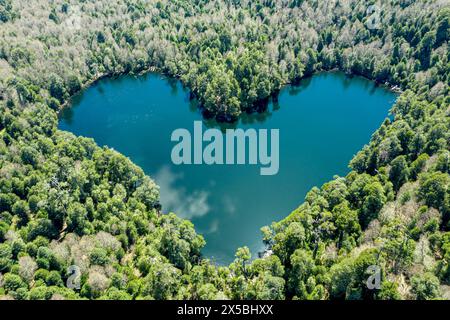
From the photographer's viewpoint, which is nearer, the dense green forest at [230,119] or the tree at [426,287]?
the tree at [426,287]

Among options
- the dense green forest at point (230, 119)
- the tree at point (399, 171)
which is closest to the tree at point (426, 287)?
the dense green forest at point (230, 119)

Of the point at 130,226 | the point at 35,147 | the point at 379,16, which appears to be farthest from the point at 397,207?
the point at 379,16

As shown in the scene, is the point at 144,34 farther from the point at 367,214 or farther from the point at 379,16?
the point at 367,214

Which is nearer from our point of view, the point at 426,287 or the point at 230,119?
the point at 426,287

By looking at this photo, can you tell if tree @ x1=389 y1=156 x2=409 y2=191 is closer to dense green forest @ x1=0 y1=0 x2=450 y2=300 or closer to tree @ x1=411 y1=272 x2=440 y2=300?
dense green forest @ x1=0 y1=0 x2=450 y2=300

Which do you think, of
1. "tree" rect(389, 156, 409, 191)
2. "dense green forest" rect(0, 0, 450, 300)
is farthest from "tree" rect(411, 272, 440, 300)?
"tree" rect(389, 156, 409, 191)

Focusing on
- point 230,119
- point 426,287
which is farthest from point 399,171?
point 230,119

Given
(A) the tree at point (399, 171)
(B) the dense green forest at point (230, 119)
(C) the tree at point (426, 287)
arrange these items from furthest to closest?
(A) the tree at point (399, 171), (B) the dense green forest at point (230, 119), (C) the tree at point (426, 287)

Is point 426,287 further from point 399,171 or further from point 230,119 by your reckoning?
point 230,119

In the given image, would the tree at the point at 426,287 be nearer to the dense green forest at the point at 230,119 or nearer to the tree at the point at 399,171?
the dense green forest at the point at 230,119
